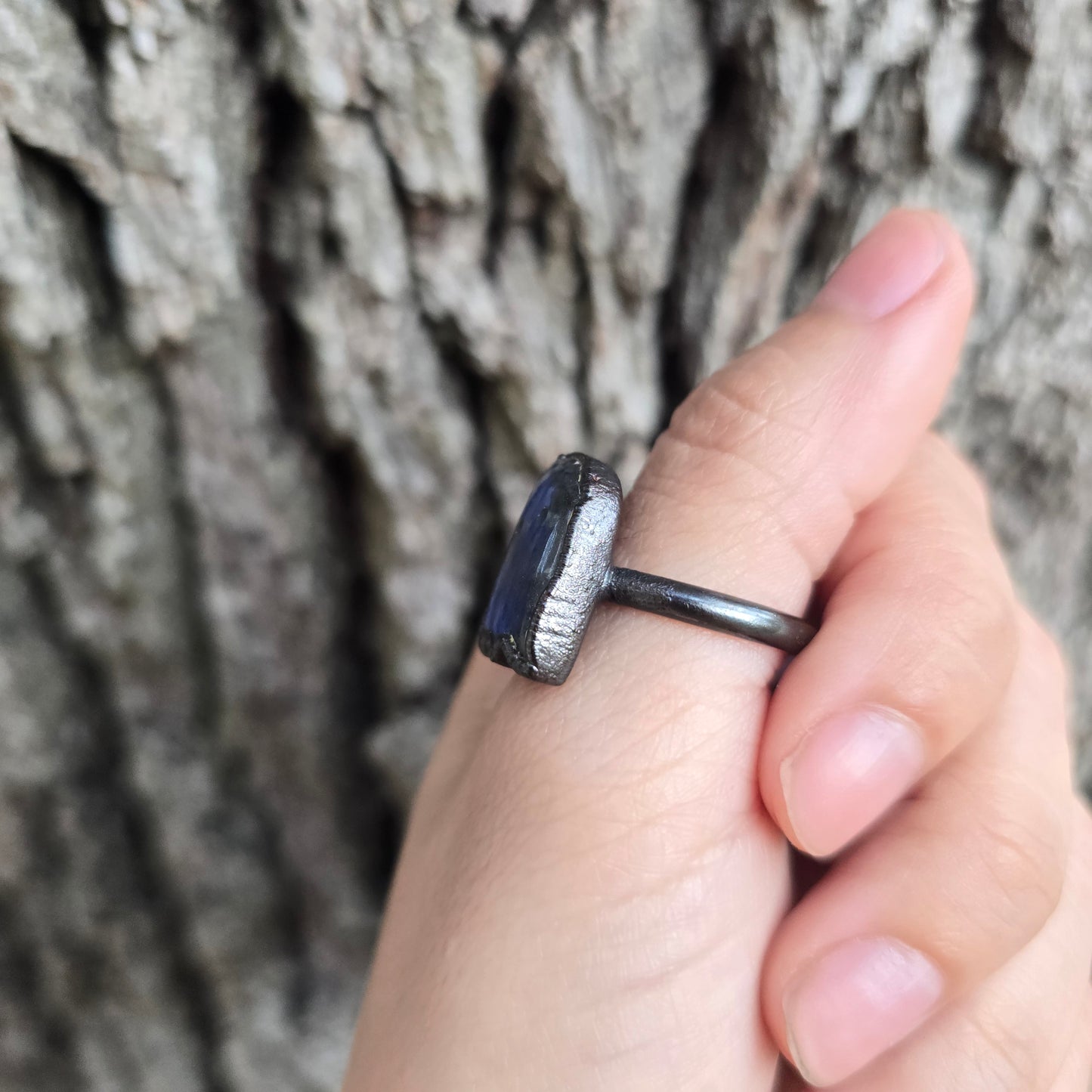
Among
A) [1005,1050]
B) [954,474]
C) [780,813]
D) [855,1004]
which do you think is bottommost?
[1005,1050]

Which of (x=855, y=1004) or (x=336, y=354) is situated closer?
(x=855, y=1004)

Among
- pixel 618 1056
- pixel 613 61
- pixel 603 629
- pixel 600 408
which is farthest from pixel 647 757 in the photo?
pixel 613 61

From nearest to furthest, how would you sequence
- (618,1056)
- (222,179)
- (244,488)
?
(618,1056) < (222,179) < (244,488)

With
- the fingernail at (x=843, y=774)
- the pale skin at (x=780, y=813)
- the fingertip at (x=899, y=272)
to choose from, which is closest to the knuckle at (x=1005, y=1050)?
the pale skin at (x=780, y=813)

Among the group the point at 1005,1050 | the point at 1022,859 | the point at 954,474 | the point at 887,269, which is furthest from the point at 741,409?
the point at 1005,1050

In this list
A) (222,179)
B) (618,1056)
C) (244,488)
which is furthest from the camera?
(244,488)

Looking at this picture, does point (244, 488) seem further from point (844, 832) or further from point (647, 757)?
point (844, 832)

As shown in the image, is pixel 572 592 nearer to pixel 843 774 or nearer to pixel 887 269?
pixel 843 774
